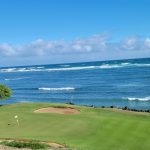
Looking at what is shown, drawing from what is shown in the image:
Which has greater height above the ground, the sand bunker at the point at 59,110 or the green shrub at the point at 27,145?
the sand bunker at the point at 59,110

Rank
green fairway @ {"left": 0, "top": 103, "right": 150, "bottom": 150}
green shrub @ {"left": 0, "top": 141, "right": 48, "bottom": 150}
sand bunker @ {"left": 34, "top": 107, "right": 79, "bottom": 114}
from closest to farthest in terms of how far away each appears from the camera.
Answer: green shrub @ {"left": 0, "top": 141, "right": 48, "bottom": 150} → green fairway @ {"left": 0, "top": 103, "right": 150, "bottom": 150} → sand bunker @ {"left": 34, "top": 107, "right": 79, "bottom": 114}

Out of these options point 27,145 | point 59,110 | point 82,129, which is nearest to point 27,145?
point 27,145

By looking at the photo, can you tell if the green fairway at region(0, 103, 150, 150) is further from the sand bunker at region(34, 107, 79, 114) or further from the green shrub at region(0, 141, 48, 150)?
the green shrub at region(0, 141, 48, 150)

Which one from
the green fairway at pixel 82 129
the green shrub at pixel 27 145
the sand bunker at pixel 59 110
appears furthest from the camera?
the sand bunker at pixel 59 110

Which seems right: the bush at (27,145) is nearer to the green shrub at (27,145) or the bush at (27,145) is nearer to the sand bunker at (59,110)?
the green shrub at (27,145)

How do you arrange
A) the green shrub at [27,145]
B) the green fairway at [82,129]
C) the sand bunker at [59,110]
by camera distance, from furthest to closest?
the sand bunker at [59,110] → the green fairway at [82,129] → the green shrub at [27,145]

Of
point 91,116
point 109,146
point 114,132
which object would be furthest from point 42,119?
point 109,146

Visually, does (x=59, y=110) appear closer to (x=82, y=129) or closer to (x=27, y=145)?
(x=82, y=129)

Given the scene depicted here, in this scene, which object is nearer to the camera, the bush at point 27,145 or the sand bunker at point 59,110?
the bush at point 27,145

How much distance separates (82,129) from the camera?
3319 cm

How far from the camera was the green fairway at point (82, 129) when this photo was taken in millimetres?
29152

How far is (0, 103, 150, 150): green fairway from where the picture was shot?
29152mm

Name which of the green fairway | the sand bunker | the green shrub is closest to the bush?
the green shrub

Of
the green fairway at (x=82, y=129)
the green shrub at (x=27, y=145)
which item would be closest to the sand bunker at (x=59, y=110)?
the green fairway at (x=82, y=129)
